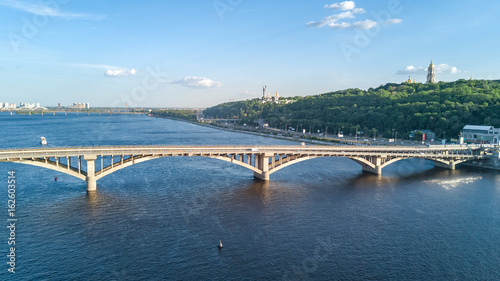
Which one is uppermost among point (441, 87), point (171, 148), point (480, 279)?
point (441, 87)

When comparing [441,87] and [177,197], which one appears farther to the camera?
[441,87]

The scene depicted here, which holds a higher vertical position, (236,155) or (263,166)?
(236,155)

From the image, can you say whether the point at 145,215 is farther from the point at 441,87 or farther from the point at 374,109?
the point at 441,87

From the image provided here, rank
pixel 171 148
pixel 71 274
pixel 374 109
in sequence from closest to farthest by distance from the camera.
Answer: pixel 71 274 < pixel 171 148 < pixel 374 109

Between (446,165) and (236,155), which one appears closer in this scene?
(236,155)

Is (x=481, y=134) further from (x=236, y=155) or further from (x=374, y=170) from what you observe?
(x=236, y=155)

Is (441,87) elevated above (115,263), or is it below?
above

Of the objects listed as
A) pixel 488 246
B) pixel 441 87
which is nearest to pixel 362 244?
pixel 488 246

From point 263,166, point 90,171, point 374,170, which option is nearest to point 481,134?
point 374,170
